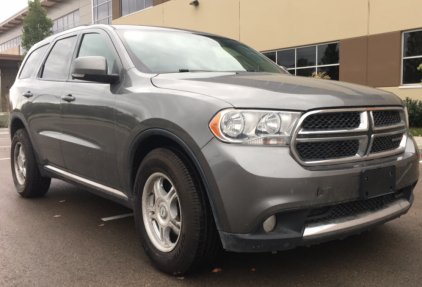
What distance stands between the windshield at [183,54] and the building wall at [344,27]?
41.8ft

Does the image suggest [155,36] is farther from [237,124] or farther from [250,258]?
[250,258]

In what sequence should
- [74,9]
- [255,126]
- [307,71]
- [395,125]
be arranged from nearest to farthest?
[255,126], [395,125], [307,71], [74,9]

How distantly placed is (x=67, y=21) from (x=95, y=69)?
42009mm

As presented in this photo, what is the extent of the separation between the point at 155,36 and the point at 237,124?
177 cm

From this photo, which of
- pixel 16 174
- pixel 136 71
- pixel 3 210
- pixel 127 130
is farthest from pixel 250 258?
pixel 16 174

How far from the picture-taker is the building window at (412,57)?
49.5 feet

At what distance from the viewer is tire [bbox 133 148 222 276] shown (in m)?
2.73

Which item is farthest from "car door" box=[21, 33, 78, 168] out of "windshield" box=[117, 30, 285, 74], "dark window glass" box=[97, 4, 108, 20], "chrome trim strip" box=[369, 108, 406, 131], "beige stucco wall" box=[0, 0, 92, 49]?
"beige stucco wall" box=[0, 0, 92, 49]

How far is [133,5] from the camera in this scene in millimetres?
29859

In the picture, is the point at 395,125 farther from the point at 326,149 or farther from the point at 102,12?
the point at 102,12

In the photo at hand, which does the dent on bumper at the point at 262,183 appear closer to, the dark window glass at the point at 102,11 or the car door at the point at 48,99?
the car door at the point at 48,99

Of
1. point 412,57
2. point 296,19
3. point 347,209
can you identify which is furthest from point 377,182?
point 296,19

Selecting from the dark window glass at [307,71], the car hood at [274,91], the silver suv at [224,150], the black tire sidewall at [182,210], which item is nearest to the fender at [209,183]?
the silver suv at [224,150]

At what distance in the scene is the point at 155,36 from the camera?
3.99m
